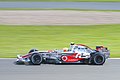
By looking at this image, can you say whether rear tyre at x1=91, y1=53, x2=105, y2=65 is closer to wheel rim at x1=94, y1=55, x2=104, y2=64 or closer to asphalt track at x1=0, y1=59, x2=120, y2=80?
wheel rim at x1=94, y1=55, x2=104, y2=64

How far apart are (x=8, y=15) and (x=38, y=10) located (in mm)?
3474

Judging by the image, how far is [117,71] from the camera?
40.4ft

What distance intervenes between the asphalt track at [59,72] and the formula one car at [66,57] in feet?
0.78

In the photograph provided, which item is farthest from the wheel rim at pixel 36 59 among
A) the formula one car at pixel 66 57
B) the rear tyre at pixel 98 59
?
the rear tyre at pixel 98 59

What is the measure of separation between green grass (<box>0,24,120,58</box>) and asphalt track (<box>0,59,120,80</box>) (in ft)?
10.6

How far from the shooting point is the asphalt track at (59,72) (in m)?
11.1

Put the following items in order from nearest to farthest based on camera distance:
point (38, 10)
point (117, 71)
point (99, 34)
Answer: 1. point (117, 71)
2. point (99, 34)
3. point (38, 10)

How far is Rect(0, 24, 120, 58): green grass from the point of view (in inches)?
741

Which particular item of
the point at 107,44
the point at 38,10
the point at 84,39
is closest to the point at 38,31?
the point at 84,39
